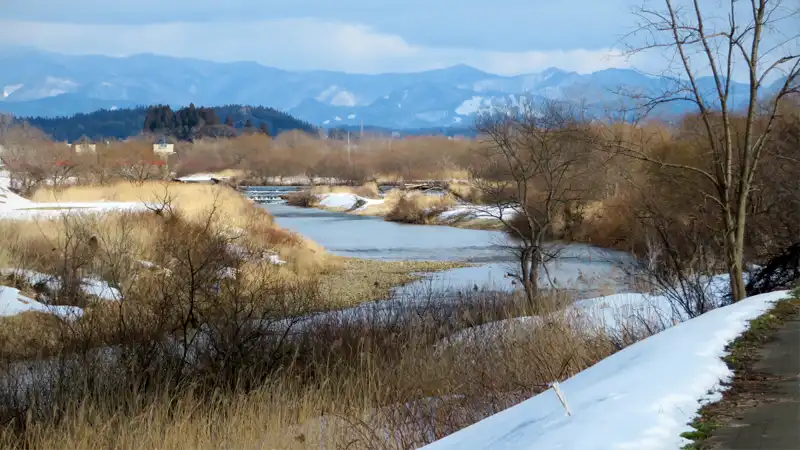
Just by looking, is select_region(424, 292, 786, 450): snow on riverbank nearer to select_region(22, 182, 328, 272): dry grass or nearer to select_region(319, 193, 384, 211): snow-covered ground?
select_region(22, 182, 328, 272): dry grass

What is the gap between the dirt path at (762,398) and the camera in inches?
187

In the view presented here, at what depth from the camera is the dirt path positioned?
4.75 metres

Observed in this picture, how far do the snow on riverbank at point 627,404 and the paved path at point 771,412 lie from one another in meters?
0.26

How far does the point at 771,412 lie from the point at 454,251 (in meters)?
31.2

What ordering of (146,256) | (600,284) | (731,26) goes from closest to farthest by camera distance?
(731,26)
(600,284)
(146,256)

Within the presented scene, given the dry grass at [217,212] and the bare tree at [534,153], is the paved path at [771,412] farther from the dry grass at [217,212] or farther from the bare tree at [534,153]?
the dry grass at [217,212]

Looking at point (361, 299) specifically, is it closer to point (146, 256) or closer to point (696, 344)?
point (146, 256)

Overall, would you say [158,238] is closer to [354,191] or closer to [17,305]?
[17,305]

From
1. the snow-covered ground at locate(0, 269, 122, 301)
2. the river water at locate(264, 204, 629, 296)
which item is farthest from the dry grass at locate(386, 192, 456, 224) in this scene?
the snow-covered ground at locate(0, 269, 122, 301)

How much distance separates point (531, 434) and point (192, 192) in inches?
1220

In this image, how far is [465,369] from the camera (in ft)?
34.9

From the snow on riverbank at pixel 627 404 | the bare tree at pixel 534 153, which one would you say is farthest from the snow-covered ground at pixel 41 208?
the snow on riverbank at pixel 627 404

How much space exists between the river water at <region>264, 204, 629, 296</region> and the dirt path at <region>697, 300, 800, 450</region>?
11745 mm

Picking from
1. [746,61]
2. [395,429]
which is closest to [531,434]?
[395,429]
